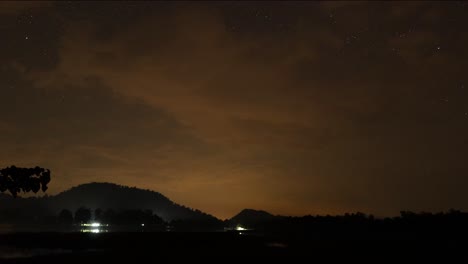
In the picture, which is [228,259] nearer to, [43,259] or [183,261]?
[183,261]

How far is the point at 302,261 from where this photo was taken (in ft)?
153

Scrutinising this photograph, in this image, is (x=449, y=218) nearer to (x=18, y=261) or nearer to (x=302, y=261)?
(x=302, y=261)

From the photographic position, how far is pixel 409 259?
46906 millimetres

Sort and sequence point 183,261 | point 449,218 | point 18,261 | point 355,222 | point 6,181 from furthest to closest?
point 355,222, point 449,218, point 6,181, point 183,261, point 18,261

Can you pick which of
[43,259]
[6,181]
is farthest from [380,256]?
[6,181]

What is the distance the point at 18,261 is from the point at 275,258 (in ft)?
77.0

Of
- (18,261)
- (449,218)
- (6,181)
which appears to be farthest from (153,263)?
(449,218)

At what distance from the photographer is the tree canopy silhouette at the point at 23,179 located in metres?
52.2

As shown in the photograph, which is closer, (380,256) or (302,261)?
(302,261)

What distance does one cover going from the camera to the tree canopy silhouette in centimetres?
5219

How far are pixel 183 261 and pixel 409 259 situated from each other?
2105cm

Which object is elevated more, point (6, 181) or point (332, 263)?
point (6, 181)

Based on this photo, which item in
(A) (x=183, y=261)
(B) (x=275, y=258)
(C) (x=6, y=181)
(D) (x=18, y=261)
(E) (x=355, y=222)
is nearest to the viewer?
(D) (x=18, y=261)

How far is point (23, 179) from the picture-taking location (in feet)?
173
